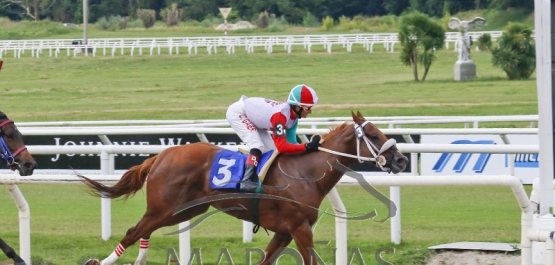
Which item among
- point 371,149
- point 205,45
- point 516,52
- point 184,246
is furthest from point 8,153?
point 205,45

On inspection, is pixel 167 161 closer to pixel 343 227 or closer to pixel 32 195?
pixel 343 227

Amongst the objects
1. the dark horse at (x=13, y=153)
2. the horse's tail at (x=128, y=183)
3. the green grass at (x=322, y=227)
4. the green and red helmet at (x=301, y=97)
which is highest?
the green and red helmet at (x=301, y=97)

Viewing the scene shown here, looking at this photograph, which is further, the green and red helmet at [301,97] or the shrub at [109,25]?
the shrub at [109,25]

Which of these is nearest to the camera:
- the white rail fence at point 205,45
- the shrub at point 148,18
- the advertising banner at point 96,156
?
the advertising banner at point 96,156

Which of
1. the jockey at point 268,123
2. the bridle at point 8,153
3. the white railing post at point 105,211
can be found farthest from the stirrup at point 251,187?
the white railing post at point 105,211

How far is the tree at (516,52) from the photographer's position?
24766 mm

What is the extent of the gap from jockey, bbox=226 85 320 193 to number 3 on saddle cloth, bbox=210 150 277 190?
37 mm

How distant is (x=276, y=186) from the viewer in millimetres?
5438

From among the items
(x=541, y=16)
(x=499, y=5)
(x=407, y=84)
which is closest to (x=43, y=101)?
(x=407, y=84)

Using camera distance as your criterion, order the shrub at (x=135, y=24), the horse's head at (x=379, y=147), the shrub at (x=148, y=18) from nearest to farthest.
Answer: the horse's head at (x=379, y=147), the shrub at (x=135, y=24), the shrub at (x=148, y=18)

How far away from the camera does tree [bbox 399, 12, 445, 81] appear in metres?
26.1

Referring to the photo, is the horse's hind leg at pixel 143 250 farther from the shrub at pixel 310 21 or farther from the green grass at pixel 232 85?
the shrub at pixel 310 21

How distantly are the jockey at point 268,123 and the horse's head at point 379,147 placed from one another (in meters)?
0.27

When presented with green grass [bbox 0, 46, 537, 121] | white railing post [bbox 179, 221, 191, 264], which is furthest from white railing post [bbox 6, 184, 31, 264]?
green grass [bbox 0, 46, 537, 121]
